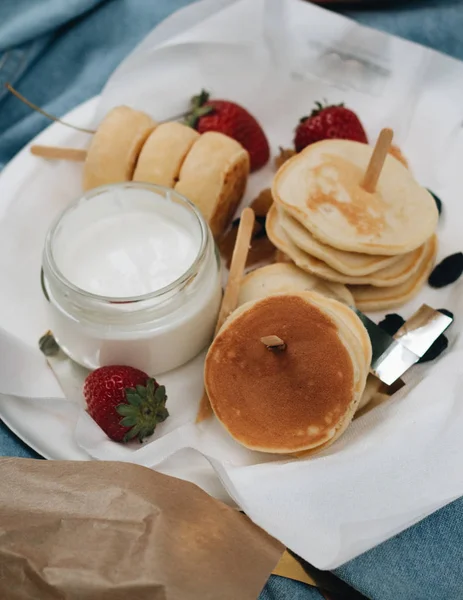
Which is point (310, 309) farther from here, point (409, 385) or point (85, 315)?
point (85, 315)

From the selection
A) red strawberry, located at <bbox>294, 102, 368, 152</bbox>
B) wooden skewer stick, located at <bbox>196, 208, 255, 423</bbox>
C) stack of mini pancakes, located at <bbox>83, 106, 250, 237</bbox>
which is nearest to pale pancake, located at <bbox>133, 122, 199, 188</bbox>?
stack of mini pancakes, located at <bbox>83, 106, 250, 237</bbox>

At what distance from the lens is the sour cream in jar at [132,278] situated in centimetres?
133

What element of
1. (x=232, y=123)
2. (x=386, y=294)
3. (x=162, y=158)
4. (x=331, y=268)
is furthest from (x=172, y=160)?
(x=386, y=294)

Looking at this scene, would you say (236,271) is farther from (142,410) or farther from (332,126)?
(332,126)

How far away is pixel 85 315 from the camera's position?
1.35m

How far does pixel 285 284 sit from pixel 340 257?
13 cm

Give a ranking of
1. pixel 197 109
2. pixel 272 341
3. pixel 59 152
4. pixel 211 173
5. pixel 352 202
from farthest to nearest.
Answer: pixel 197 109 < pixel 59 152 < pixel 211 173 < pixel 352 202 < pixel 272 341

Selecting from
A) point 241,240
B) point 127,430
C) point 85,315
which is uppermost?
point 241,240

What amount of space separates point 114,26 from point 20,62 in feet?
1.10

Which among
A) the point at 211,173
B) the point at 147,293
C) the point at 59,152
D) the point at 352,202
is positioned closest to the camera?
the point at 147,293

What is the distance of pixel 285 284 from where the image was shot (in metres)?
1.44

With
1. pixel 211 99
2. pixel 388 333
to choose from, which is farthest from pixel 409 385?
pixel 211 99

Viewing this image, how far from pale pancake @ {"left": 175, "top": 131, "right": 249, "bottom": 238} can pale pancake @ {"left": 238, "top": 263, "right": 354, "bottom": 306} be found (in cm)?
23

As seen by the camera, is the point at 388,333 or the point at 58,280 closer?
the point at 58,280
